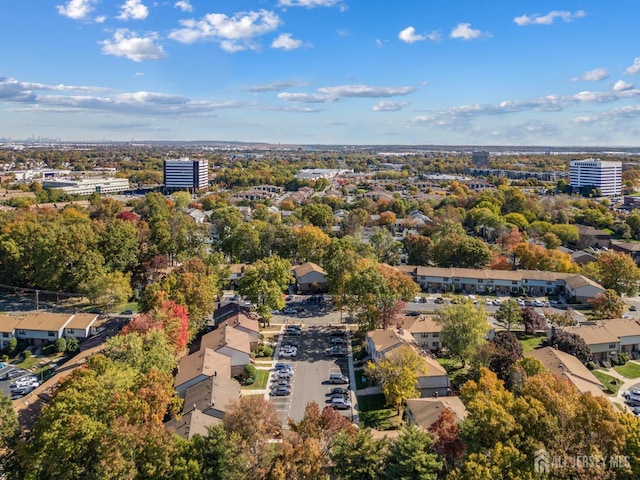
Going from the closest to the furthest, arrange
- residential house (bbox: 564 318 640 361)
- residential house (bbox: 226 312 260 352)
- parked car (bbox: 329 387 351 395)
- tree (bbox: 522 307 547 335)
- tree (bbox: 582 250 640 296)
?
parked car (bbox: 329 387 351 395) → residential house (bbox: 564 318 640 361) → residential house (bbox: 226 312 260 352) → tree (bbox: 522 307 547 335) → tree (bbox: 582 250 640 296)

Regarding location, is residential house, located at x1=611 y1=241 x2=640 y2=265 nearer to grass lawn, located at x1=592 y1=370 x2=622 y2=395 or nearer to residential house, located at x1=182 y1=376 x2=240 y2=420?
grass lawn, located at x1=592 y1=370 x2=622 y2=395

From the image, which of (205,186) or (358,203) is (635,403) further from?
(205,186)

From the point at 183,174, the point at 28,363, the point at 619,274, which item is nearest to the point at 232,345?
the point at 28,363

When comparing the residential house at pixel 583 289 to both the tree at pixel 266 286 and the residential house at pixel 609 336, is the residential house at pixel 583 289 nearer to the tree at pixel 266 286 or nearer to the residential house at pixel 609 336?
the residential house at pixel 609 336

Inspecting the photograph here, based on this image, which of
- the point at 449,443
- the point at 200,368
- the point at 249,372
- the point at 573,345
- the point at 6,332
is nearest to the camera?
A: the point at 449,443

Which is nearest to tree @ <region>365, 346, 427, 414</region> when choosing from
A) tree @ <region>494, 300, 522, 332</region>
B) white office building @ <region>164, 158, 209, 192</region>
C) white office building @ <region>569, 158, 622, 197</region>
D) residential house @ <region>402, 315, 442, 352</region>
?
residential house @ <region>402, 315, 442, 352</region>

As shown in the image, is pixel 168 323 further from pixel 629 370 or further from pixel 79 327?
pixel 629 370
